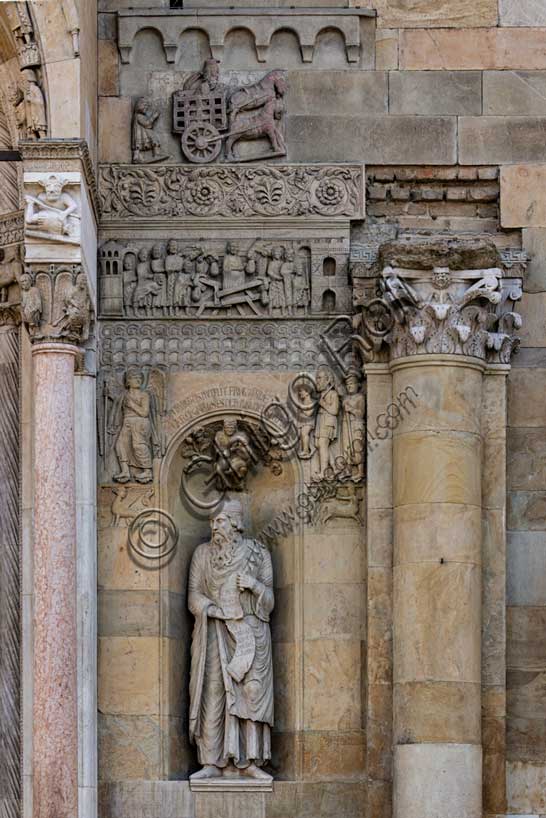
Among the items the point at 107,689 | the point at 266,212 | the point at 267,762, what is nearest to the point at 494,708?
the point at 267,762

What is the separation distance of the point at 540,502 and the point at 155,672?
3001 millimetres

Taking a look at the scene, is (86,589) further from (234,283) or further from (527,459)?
(527,459)

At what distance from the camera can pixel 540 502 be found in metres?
17.4

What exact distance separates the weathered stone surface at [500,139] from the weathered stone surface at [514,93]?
59 millimetres

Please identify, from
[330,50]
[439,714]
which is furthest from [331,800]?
[330,50]

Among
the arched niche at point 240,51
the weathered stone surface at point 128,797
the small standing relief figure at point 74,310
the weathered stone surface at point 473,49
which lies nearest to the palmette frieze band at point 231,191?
the arched niche at point 240,51

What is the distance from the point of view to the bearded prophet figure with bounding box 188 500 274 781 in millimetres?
17125

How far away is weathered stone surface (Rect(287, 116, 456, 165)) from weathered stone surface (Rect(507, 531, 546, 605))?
2797mm

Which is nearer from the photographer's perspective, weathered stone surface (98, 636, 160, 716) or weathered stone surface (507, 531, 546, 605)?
weathered stone surface (98, 636, 160, 716)

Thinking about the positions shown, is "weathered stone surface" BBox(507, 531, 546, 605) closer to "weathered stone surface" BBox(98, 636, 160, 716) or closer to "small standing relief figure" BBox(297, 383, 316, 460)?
"small standing relief figure" BBox(297, 383, 316, 460)

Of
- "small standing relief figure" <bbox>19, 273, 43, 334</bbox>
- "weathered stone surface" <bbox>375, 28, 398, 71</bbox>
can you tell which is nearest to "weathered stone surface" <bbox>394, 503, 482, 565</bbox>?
"small standing relief figure" <bbox>19, 273, 43, 334</bbox>

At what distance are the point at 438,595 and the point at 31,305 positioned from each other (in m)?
3.43

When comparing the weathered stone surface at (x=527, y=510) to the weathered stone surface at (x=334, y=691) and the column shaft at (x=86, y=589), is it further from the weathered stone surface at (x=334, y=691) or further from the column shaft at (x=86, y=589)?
the column shaft at (x=86, y=589)

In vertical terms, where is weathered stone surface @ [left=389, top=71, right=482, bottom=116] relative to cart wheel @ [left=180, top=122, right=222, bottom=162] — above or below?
above
